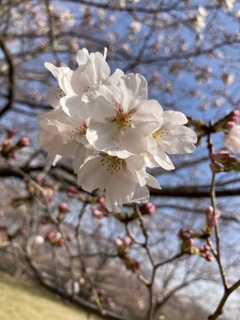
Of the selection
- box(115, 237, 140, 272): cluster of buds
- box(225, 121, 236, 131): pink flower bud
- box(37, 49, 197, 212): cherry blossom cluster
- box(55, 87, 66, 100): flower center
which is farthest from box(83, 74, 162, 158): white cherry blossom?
box(115, 237, 140, 272): cluster of buds

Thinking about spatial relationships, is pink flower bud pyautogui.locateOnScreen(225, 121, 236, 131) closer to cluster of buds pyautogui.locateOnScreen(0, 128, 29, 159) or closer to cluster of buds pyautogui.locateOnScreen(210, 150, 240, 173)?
cluster of buds pyautogui.locateOnScreen(210, 150, 240, 173)

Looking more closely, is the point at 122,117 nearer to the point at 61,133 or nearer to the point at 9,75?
the point at 61,133

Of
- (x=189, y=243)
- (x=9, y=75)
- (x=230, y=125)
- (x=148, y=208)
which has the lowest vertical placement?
(x=9, y=75)

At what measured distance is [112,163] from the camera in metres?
0.79

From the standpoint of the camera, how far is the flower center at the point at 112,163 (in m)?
0.78

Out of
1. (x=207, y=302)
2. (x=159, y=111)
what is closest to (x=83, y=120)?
(x=159, y=111)

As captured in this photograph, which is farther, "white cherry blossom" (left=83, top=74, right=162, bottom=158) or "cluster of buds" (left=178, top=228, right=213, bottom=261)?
"cluster of buds" (left=178, top=228, right=213, bottom=261)

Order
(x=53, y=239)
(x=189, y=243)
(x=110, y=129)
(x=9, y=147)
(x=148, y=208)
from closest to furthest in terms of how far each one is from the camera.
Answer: (x=110, y=129)
(x=189, y=243)
(x=148, y=208)
(x=9, y=147)
(x=53, y=239)

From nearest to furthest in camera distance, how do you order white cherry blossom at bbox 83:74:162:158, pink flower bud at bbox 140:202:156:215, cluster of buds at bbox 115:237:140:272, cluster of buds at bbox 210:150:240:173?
white cherry blossom at bbox 83:74:162:158, cluster of buds at bbox 210:150:240:173, pink flower bud at bbox 140:202:156:215, cluster of buds at bbox 115:237:140:272

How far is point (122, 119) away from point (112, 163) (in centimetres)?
10

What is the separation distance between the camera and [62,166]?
4.15 meters

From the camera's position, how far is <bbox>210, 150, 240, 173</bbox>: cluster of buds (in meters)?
0.96

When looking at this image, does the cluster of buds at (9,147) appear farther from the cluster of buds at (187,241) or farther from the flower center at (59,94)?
the flower center at (59,94)

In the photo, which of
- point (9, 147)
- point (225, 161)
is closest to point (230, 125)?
point (225, 161)
